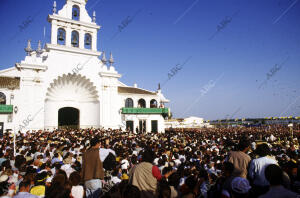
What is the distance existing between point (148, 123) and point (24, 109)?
15846mm

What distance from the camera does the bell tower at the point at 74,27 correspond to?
24328 mm

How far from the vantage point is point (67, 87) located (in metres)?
26.0

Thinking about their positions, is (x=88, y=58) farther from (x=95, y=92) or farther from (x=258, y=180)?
(x=258, y=180)

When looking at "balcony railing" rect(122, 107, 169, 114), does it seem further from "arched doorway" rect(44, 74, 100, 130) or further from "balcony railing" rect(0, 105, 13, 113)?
"balcony railing" rect(0, 105, 13, 113)

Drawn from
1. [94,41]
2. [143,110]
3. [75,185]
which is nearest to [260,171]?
[75,185]

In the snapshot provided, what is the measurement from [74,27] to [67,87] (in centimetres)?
718

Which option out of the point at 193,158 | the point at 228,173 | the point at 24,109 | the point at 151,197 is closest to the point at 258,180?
the point at 228,173

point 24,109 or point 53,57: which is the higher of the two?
point 53,57

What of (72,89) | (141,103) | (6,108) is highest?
(72,89)

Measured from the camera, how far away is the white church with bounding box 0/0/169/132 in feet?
72.6

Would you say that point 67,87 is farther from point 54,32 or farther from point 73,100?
point 54,32

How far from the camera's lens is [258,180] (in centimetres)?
429

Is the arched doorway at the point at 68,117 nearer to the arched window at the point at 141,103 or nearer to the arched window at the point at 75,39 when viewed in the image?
the arched window at the point at 75,39

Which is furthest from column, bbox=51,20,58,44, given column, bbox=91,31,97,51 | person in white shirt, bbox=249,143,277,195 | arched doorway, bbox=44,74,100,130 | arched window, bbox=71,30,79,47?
person in white shirt, bbox=249,143,277,195
